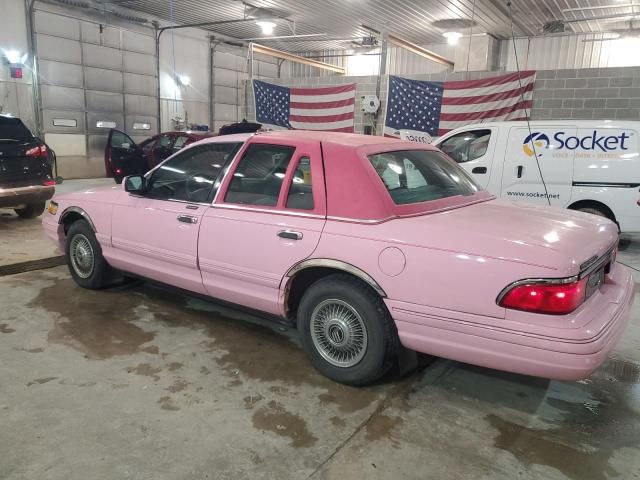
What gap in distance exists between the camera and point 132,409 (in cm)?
279

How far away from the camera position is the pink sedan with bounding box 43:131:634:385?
2463mm

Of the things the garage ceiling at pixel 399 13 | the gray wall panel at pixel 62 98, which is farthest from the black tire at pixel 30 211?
the garage ceiling at pixel 399 13

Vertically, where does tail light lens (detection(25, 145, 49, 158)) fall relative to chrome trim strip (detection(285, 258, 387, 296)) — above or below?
above

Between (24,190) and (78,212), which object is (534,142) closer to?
(78,212)

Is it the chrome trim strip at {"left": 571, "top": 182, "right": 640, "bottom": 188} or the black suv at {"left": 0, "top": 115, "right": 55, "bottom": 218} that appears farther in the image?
the black suv at {"left": 0, "top": 115, "right": 55, "bottom": 218}

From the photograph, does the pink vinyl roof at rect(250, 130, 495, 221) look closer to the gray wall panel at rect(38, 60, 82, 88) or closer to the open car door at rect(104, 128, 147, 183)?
the open car door at rect(104, 128, 147, 183)

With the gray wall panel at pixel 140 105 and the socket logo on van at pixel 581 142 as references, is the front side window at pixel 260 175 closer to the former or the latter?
the socket logo on van at pixel 581 142

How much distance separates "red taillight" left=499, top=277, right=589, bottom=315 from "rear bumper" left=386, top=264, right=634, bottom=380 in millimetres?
110

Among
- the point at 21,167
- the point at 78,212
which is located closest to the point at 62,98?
the point at 21,167

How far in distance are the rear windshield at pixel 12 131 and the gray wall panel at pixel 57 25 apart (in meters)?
7.04

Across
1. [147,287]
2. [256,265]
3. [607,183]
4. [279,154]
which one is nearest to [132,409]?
[256,265]

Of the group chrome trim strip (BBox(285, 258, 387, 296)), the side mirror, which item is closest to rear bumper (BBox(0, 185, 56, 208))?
the side mirror

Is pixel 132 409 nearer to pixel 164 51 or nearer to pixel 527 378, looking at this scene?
pixel 527 378

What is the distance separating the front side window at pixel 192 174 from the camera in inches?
147
